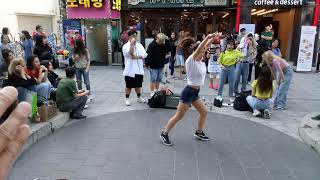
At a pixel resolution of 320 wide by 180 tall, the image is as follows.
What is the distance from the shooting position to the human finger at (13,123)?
1.16 metres

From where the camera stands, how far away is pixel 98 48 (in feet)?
46.5

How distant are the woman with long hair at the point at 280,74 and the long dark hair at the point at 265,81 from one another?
33 centimetres

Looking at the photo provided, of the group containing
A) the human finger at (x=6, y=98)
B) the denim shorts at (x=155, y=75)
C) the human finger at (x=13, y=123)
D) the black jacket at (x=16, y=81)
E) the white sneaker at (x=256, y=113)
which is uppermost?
the human finger at (x=6, y=98)

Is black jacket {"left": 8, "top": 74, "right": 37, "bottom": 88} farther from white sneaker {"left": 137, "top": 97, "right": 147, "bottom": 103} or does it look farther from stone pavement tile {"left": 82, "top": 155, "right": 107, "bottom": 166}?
white sneaker {"left": 137, "top": 97, "right": 147, "bottom": 103}

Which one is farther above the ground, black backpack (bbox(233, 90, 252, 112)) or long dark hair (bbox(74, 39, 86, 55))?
long dark hair (bbox(74, 39, 86, 55))

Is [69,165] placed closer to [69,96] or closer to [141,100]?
[69,96]

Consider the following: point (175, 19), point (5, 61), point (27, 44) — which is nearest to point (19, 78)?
point (5, 61)

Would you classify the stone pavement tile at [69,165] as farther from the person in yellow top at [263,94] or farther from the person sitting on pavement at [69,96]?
the person in yellow top at [263,94]

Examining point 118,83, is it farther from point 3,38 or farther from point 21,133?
point 21,133

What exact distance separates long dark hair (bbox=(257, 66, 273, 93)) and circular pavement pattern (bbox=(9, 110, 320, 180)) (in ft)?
2.57

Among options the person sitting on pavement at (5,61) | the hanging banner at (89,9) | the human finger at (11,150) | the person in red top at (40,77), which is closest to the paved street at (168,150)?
the person in red top at (40,77)

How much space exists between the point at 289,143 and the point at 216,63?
3.88 m

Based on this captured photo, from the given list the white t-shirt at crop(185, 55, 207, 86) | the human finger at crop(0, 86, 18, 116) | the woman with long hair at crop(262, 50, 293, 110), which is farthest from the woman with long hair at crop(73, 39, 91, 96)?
the human finger at crop(0, 86, 18, 116)

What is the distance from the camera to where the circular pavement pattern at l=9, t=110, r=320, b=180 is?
160 inches
